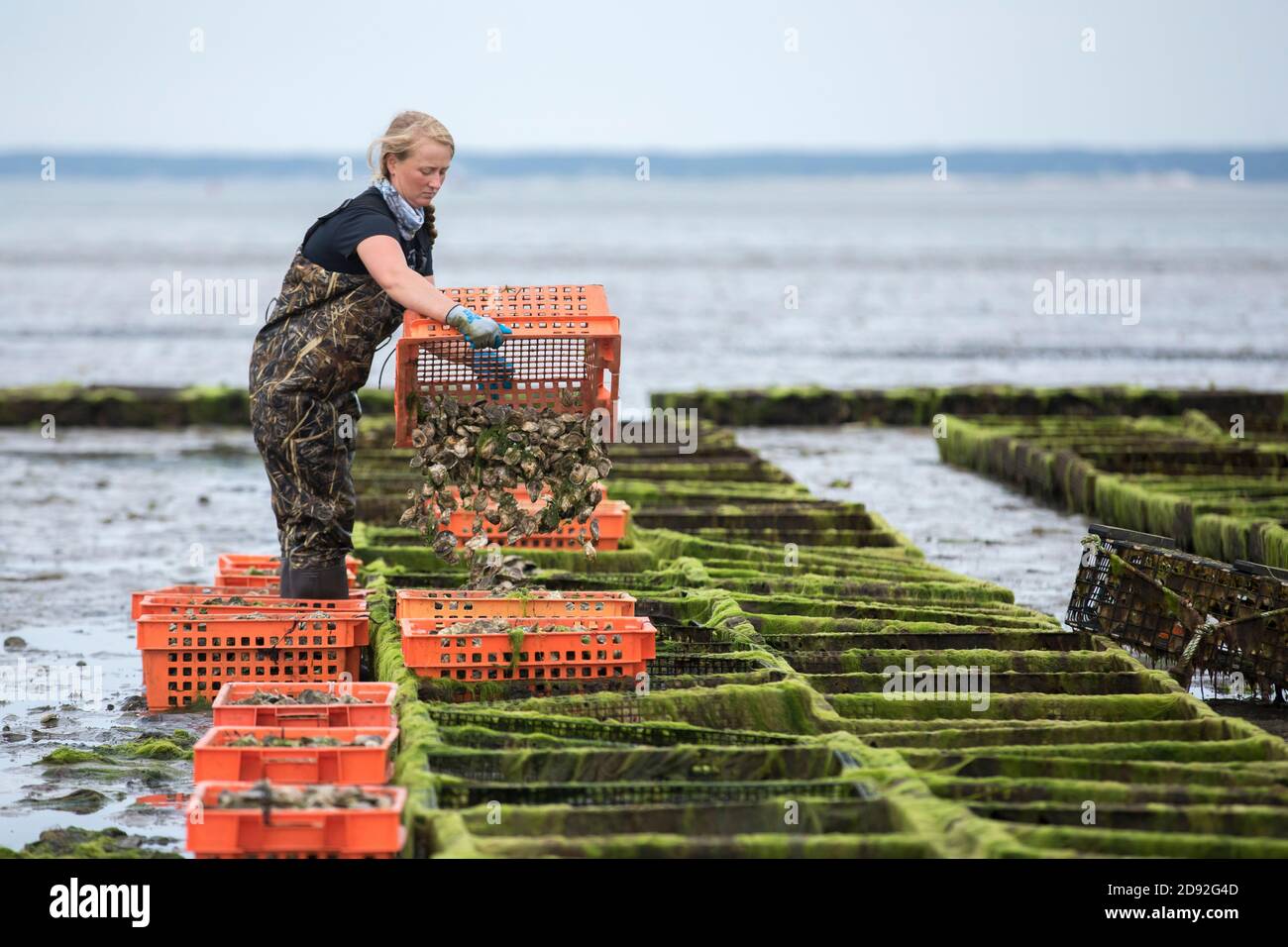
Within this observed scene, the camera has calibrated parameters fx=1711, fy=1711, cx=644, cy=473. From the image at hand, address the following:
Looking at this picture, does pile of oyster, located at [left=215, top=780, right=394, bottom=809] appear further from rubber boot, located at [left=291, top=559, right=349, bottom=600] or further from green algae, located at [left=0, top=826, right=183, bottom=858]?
rubber boot, located at [left=291, top=559, right=349, bottom=600]

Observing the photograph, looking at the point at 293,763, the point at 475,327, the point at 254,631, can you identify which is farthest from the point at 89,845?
the point at 475,327

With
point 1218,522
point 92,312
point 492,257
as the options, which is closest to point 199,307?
point 92,312

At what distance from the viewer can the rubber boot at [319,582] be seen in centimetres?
758

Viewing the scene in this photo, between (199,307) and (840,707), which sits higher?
(199,307)

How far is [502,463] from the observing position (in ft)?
23.9

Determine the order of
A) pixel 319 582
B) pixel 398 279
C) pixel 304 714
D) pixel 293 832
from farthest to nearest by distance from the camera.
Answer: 1. pixel 319 582
2. pixel 398 279
3. pixel 304 714
4. pixel 293 832

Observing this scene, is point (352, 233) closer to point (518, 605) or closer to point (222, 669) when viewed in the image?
point (518, 605)

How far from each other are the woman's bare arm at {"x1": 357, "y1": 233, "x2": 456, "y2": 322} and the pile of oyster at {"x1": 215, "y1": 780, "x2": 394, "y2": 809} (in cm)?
220

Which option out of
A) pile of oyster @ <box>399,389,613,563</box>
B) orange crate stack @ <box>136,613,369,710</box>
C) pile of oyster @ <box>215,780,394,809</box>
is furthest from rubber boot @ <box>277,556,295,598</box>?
pile of oyster @ <box>215,780,394,809</box>

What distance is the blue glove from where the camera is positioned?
6.36 metres

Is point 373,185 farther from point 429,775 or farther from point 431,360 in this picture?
point 429,775

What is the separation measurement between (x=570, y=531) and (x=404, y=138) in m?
3.39
